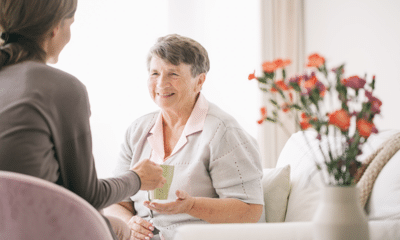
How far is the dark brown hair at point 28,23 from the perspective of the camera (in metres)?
1.02

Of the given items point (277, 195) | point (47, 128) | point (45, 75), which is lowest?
point (277, 195)

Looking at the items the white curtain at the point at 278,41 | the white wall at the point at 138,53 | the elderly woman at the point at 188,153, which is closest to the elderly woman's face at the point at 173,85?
the elderly woman at the point at 188,153

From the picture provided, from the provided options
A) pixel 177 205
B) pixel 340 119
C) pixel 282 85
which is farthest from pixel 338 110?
pixel 177 205

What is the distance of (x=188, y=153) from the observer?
5.83 feet

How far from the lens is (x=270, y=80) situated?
94cm

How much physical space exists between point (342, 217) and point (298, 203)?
0.94 m

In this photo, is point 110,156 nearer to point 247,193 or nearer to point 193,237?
point 247,193

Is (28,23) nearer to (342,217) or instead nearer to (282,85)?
(282,85)

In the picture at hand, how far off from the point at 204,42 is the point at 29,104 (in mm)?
2485

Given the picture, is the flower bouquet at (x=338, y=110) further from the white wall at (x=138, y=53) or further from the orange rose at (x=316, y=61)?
the white wall at (x=138, y=53)

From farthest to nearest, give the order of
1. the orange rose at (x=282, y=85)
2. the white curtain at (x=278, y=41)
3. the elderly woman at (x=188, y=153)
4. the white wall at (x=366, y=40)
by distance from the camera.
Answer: the white curtain at (x=278, y=41), the white wall at (x=366, y=40), the elderly woman at (x=188, y=153), the orange rose at (x=282, y=85)

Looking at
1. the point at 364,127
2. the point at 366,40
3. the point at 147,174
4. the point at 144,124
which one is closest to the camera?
the point at 364,127

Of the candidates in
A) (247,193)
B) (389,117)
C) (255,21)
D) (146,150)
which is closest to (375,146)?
(247,193)

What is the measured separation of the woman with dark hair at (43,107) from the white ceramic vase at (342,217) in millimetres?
561
